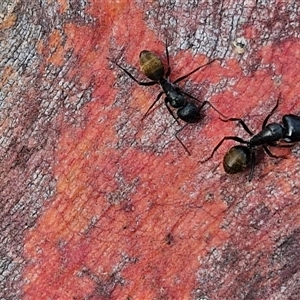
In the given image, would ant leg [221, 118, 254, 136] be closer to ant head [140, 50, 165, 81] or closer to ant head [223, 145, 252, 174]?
ant head [223, 145, 252, 174]

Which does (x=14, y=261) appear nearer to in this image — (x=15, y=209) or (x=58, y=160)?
(x=15, y=209)


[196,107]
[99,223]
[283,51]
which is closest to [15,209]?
[99,223]

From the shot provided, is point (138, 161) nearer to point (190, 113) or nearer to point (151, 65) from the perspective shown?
point (190, 113)

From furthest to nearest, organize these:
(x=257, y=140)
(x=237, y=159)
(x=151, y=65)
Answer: (x=151, y=65)
(x=257, y=140)
(x=237, y=159)

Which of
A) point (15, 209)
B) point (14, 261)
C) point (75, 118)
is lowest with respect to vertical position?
point (14, 261)

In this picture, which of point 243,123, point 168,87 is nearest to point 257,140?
point 243,123

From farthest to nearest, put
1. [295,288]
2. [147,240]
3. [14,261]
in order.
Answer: [14,261] < [147,240] < [295,288]
